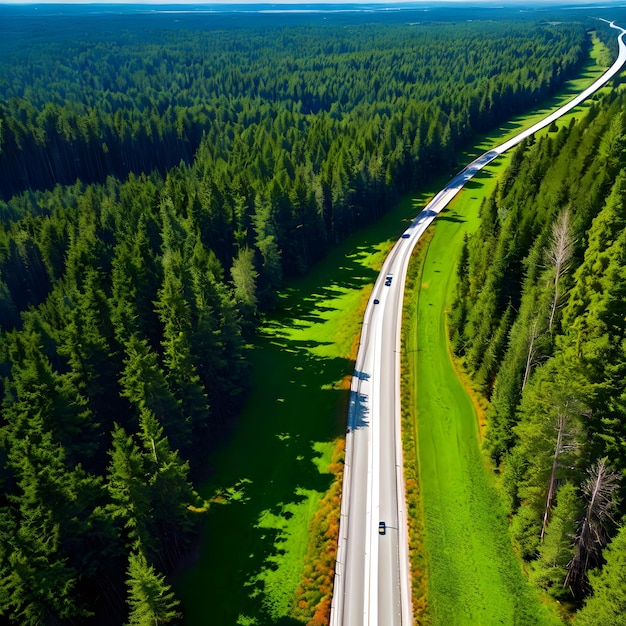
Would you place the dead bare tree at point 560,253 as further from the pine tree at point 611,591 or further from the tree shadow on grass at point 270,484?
the tree shadow on grass at point 270,484

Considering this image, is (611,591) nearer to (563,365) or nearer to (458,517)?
(563,365)

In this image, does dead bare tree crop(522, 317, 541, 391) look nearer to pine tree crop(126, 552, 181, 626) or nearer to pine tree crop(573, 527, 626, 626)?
pine tree crop(573, 527, 626, 626)

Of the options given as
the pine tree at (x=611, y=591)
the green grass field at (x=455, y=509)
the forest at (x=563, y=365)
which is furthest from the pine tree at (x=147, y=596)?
the forest at (x=563, y=365)

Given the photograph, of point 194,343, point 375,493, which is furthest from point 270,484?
point 194,343

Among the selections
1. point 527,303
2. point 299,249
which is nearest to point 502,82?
point 299,249

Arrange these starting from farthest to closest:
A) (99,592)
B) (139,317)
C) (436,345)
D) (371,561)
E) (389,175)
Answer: (389,175), (436,345), (139,317), (371,561), (99,592)

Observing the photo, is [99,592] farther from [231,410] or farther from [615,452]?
[615,452]

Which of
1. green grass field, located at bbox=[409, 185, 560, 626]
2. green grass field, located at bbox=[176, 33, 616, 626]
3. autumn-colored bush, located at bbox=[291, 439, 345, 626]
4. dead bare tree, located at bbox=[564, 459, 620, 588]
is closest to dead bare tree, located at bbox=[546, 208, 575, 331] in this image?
dead bare tree, located at bbox=[564, 459, 620, 588]
